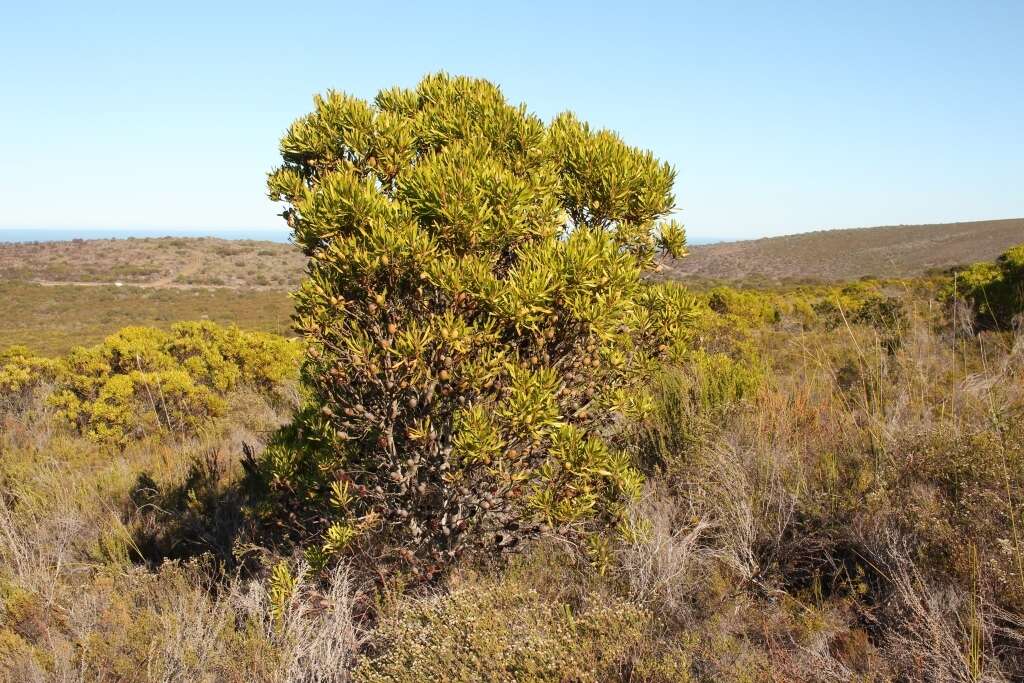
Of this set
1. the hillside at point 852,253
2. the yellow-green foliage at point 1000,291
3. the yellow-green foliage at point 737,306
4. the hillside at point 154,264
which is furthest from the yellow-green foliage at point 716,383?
the hillside at point 154,264

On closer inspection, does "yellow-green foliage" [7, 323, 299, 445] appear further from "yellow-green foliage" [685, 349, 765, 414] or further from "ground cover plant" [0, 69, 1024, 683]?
"yellow-green foliage" [685, 349, 765, 414]

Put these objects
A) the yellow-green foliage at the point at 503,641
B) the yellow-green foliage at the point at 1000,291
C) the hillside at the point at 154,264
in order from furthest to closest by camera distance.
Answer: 1. the hillside at the point at 154,264
2. the yellow-green foliage at the point at 1000,291
3. the yellow-green foliage at the point at 503,641

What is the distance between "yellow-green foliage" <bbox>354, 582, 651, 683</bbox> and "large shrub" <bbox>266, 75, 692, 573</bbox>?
1.63 ft

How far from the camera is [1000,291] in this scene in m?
10.3

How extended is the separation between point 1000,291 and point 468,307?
1144 centimetres

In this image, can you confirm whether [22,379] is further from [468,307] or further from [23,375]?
[468,307]

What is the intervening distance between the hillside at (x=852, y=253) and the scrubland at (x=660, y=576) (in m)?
29.8

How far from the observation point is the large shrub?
290cm

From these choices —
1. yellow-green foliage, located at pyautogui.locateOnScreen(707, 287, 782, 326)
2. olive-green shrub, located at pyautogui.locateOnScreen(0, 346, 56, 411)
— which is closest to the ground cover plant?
olive-green shrub, located at pyautogui.locateOnScreen(0, 346, 56, 411)

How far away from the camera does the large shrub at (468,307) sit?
290 centimetres

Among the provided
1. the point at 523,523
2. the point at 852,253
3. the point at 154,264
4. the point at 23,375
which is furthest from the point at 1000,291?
the point at 154,264

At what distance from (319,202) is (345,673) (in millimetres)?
2350

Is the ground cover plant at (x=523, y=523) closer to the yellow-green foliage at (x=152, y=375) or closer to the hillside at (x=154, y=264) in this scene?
the yellow-green foliage at (x=152, y=375)

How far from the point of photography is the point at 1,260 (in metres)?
51.0
